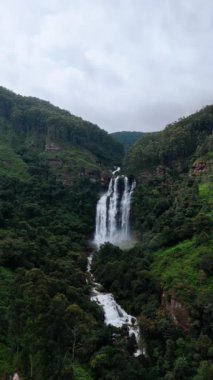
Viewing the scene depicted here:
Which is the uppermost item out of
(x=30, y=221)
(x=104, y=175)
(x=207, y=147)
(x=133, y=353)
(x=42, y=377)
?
(x=207, y=147)

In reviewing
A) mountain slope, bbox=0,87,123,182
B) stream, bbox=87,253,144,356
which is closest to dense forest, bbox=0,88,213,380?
mountain slope, bbox=0,87,123,182

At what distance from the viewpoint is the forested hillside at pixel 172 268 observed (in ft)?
96.6

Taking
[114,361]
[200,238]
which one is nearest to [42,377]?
[114,361]

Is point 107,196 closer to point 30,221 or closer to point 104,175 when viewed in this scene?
point 104,175

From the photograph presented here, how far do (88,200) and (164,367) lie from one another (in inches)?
1723

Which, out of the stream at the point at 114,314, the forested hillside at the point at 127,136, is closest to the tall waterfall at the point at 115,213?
the stream at the point at 114,314

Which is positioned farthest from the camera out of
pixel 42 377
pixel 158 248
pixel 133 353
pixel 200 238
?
pixel 158 248

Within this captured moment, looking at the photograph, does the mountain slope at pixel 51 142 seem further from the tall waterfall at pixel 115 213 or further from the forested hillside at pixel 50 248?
the tall waterfall at pixel 115 213

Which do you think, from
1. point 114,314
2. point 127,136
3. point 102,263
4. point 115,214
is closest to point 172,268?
point 114,314

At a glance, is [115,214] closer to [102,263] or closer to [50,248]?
[102,263]

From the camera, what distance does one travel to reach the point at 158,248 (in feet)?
150

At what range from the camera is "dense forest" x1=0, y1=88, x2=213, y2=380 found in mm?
21688

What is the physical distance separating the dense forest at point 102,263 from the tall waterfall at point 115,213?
5.57 ft

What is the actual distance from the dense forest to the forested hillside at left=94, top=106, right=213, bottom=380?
112 millimetres
